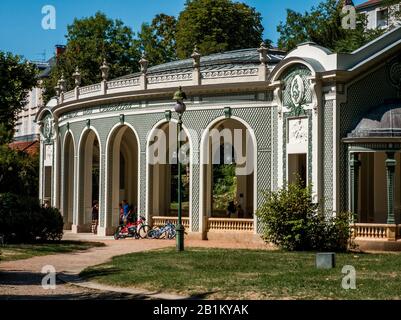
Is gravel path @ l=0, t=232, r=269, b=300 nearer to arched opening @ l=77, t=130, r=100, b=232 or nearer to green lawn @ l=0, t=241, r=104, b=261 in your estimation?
green lawn @ l=0, t=241, r=104, b=261

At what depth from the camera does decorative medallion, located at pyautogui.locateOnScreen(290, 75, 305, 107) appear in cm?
2769

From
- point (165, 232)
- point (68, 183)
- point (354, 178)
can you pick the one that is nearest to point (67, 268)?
point (354, 178)

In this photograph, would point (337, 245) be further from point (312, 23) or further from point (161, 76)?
point (312, 23)

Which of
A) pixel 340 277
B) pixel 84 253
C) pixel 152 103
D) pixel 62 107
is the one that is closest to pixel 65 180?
pixel 62 107

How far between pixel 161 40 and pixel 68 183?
2895 cm

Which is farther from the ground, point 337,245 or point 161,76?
point 161,76

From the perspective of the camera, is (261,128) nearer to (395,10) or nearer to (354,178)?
(354,178)

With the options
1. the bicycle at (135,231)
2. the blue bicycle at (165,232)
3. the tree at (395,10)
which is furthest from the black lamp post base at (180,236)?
the tree at (395,10)

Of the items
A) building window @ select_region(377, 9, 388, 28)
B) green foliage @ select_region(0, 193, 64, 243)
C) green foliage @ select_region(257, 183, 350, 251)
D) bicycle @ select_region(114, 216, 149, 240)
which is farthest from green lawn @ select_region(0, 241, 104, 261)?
building window @ select_region(377, 9, 388, 28)

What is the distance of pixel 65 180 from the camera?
39750 mm

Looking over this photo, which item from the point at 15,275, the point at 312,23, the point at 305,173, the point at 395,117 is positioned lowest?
the point at 15,275

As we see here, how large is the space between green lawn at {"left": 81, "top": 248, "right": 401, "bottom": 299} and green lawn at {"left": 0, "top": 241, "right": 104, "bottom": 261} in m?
3.32

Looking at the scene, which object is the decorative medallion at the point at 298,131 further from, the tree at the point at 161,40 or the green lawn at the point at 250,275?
the tree at the point at 161,40

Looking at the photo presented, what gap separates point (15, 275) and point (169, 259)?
4.48m
